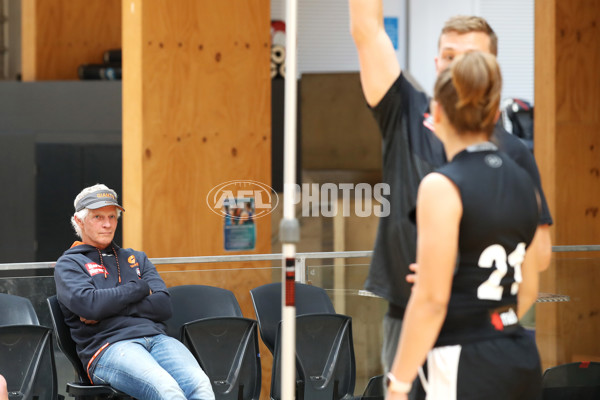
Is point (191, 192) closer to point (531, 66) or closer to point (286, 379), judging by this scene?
point (286, 379)

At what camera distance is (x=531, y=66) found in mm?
10766

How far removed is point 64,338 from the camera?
139 inches

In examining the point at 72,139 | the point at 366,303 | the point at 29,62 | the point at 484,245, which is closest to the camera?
the point at 484,245

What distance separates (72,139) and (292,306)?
5220 mm

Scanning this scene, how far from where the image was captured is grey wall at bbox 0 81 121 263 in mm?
6875

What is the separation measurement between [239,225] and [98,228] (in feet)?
4.21

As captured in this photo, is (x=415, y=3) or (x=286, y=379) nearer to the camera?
(x=286, y=379)

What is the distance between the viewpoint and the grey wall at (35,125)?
6.88 m

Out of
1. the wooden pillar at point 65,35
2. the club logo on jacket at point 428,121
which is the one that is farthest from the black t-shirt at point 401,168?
the wooden pillar at point 65,35

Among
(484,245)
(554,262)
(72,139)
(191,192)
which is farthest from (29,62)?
(484,245)

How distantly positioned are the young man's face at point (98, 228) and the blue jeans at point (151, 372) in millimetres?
466

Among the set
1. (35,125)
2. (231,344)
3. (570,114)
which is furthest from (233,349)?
(35,125)

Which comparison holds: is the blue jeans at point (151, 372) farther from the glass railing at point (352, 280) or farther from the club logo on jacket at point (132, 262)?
the glass railing at point (352, 280)

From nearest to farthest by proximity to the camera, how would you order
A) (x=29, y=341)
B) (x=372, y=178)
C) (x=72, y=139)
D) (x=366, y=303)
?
(x=29, y=341) → (x=366, y=303) → (x=72, y=139) → (x=372, y=178)
